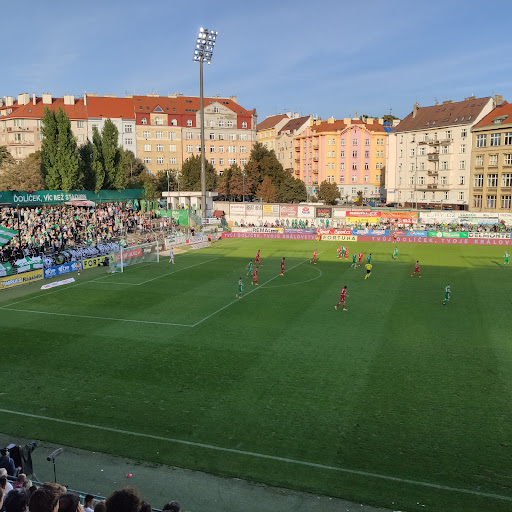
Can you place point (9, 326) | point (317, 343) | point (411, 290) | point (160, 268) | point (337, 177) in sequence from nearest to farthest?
point (317, 343)
point (9, 326)
point (411, 290)
point (160, 268)
point (337, 177)

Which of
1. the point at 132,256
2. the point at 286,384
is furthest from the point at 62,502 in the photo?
the point at 132,256

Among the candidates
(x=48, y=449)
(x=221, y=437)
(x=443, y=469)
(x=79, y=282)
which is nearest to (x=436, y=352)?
(x=443, y=469)

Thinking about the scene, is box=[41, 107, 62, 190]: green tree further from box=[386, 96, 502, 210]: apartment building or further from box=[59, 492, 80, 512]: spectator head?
box=[386, 96, 502, 210]: apartment building

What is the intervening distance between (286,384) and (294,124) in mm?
104482

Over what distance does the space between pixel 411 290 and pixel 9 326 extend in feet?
81.8

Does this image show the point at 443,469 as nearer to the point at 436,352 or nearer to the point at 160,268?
the point at 436,352

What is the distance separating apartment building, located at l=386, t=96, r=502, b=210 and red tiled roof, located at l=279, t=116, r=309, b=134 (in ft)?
90.1

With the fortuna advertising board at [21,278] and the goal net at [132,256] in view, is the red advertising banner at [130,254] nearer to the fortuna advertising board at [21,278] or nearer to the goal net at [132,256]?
the goal net at [132,256]

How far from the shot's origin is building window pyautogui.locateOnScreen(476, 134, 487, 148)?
75.3 metres

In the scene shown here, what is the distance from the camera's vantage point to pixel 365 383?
57.5 ft

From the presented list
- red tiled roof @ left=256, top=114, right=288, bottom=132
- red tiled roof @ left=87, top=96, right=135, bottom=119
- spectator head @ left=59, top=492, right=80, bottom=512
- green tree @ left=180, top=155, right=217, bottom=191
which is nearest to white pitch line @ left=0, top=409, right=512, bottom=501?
spectator head @ left=59, top=492, right=80, bottom=512

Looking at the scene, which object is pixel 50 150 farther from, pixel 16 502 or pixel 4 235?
pixel 16 502

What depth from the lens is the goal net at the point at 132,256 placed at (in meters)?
41.4

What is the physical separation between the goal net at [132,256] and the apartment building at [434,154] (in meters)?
54.1
